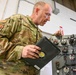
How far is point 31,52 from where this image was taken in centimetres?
92

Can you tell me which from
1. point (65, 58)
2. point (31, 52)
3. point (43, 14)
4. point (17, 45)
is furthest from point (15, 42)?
point (65, 58)

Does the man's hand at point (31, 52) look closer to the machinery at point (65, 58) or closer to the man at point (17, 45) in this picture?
the man at point (17, 45)

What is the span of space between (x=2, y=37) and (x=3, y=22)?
129mm

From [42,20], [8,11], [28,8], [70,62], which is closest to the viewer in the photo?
[42,20]

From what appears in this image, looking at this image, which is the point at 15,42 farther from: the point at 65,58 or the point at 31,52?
the point at 65,58

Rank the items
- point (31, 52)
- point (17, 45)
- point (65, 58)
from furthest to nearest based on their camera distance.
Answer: point (65, 58) → point (17, 45) → point (31, 52)

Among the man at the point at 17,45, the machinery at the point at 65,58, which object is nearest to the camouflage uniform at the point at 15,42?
the man at the point at 17,45

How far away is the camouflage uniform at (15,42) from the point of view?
0.98m

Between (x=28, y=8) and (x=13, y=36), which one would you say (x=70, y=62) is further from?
(x=28, y=8)

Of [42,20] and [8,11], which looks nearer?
[42,20]

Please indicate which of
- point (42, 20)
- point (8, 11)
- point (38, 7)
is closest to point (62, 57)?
point (42, 20)

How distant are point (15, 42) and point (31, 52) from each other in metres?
0.20

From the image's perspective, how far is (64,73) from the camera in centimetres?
135

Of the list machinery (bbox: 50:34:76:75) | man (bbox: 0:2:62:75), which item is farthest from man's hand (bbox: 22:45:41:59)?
machinery (bbox: 50:34:76:75)
